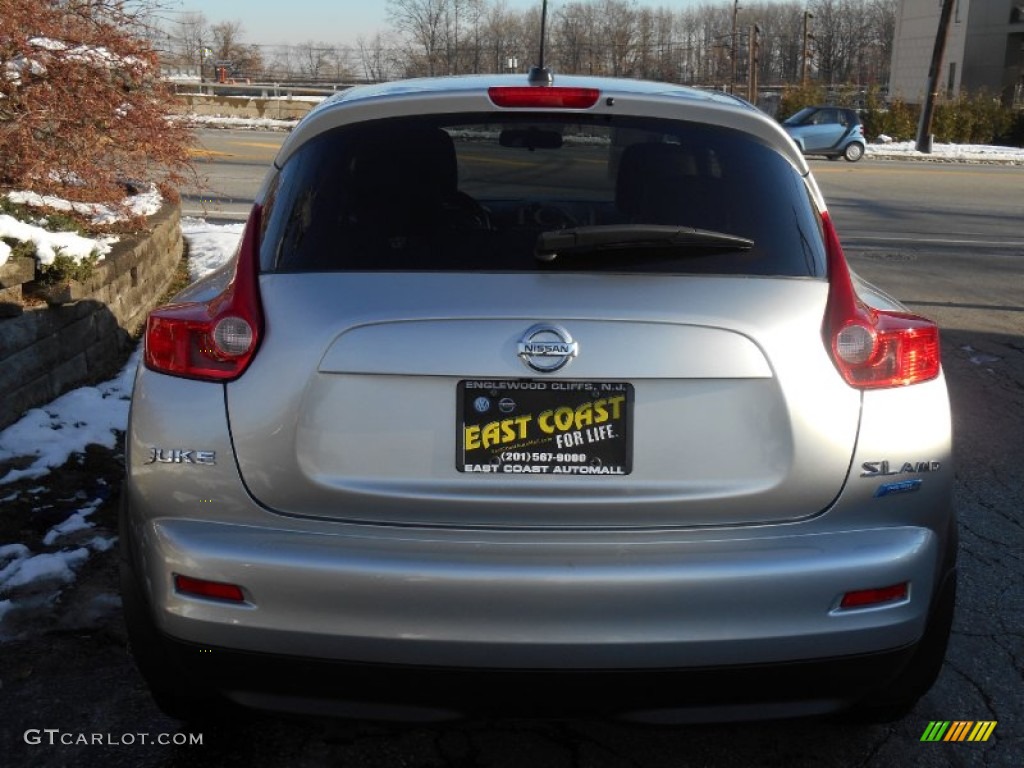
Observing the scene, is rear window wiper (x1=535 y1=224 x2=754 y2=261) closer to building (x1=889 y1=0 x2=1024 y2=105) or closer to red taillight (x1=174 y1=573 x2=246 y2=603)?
red taillight (x1=174 y1=573 x2=246 y2=603)

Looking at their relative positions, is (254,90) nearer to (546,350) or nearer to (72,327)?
(72,327)

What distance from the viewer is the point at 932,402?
2650 millimetres

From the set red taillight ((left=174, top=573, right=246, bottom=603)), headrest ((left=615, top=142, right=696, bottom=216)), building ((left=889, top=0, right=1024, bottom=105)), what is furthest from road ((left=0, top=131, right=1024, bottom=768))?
building ((left=889, top=0, right=1024, bottom=105))

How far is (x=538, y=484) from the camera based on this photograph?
2432 millimetres

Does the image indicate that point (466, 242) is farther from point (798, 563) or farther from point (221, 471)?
point (798, 563)

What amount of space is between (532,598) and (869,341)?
38.7 inches

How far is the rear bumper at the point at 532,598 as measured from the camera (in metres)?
2.36

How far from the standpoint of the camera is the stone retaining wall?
17.0 ft

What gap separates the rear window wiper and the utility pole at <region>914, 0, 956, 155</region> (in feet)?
115

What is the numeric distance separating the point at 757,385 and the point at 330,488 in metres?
0.96

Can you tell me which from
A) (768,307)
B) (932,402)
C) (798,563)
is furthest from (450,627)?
(932,402)

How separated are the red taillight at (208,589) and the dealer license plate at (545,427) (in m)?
0.56

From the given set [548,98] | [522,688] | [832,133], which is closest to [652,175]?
[548,98]
